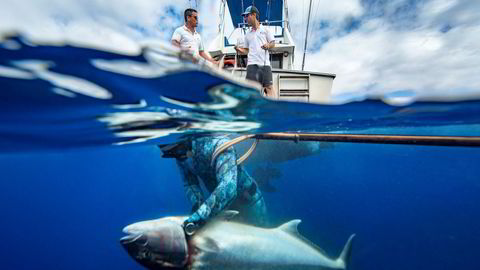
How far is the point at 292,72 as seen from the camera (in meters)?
8.30

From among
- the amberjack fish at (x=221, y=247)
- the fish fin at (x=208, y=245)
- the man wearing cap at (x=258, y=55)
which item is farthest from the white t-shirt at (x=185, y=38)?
the fish fin at (x=208, y=245)

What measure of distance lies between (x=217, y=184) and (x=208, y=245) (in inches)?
36.8

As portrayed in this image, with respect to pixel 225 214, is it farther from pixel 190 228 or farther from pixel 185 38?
pixel 185 38

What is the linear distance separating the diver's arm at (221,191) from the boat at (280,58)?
213cm

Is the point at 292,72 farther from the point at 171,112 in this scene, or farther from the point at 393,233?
the point at 393,233

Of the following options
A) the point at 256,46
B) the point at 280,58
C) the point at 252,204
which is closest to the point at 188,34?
the point at 256,46

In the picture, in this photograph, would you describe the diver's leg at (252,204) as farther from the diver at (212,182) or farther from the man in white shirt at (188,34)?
the man in white shirt at (188,34)

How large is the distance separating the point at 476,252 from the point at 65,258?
3750cm

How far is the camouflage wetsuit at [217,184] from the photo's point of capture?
351 centimetres

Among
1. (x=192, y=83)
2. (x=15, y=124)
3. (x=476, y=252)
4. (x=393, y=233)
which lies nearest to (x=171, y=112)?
(x=192, y=83)

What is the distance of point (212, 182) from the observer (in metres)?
4.52

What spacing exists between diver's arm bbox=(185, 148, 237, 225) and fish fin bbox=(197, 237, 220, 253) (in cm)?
30

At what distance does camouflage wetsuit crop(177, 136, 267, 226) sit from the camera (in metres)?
3.51

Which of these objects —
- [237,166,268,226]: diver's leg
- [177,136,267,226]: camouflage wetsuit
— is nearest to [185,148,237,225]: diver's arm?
[177,136,267,226]: camouflage wetsuit
